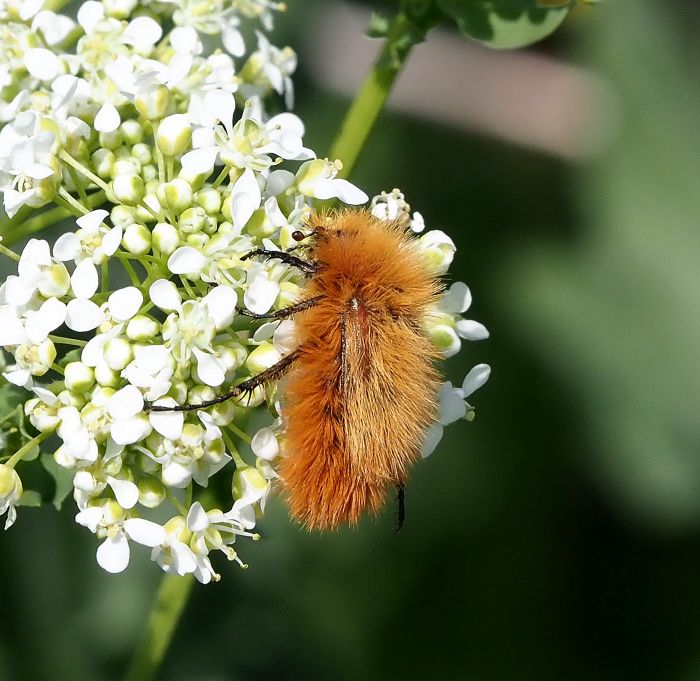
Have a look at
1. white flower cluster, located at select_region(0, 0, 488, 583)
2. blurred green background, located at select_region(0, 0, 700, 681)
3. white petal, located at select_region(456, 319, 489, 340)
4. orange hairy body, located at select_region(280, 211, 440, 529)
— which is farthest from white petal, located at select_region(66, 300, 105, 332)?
blurred green background, located at select_region(0, 0, 700, 681)

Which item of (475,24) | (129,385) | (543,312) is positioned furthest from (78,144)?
(543,312)

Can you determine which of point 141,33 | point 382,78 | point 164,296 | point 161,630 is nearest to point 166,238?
point 164,296

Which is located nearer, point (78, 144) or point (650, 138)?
point (78, 144)

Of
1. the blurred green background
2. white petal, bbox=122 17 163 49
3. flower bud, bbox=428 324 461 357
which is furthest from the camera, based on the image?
the blurred green background

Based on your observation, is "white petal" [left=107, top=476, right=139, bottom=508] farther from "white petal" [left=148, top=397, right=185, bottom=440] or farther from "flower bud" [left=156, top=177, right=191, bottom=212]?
"flower bud" [left=156, top=177, right=191, bottom=212]

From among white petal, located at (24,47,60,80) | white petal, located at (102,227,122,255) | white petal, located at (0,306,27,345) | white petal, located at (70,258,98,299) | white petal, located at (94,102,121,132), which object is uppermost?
white petal, located at (94,102,121,132)

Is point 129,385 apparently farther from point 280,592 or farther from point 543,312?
point 543,312
